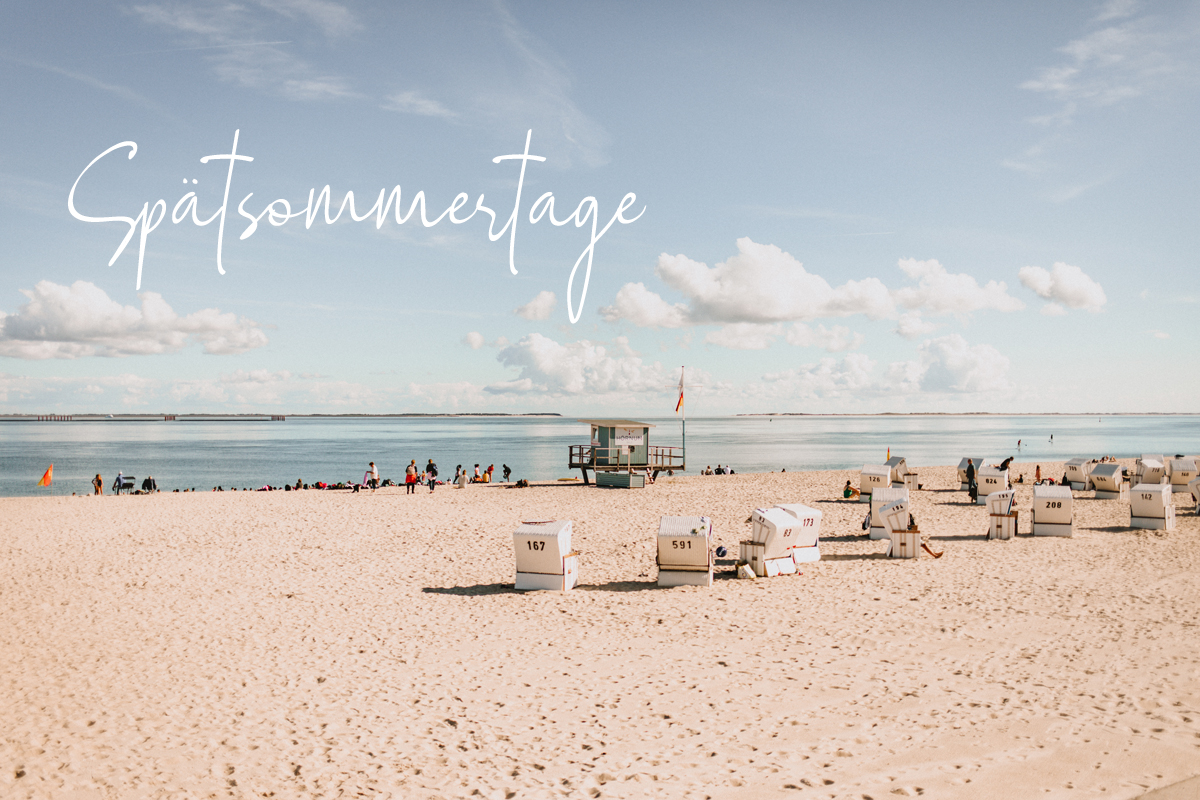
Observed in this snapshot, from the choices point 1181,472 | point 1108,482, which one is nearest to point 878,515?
point 1108,482

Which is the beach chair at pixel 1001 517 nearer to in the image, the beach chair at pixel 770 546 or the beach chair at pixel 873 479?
the beach chair at pixel 873 479

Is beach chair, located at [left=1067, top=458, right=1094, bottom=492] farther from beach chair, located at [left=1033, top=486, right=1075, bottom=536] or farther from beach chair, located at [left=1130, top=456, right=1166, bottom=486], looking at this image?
beach chair, located at [left=1033, top=486, right=1075, bottom=536]

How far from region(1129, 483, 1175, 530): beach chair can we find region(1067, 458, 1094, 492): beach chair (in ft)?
36.1

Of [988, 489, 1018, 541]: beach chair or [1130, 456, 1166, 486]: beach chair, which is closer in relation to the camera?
[988, 489, 1018, 541]: beach chair

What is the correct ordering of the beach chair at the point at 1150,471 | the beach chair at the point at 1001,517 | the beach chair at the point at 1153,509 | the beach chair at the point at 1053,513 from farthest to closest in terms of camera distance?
the beach chair at the point at 1150,471, the beach chair at the point at 1153,509, the beach chair at the point at 1053,513, the beach chair at the point at 1001,517

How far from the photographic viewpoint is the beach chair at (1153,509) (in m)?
20.0

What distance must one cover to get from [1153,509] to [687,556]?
15.8 m

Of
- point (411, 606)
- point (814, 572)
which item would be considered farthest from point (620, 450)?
point (411, 606)

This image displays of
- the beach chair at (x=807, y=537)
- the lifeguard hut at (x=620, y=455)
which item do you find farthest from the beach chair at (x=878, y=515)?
the lifeguard hut at (x=620, y=455)

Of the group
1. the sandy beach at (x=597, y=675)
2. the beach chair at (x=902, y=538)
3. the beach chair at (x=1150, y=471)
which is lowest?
the sandy beach at (x=597, y=675)

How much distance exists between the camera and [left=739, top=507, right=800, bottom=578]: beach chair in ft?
48.6

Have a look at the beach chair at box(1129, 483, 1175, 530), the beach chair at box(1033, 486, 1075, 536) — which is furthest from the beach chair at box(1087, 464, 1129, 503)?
the beach chair at box(1033, 486, 1075, 536)

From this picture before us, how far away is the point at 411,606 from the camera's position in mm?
12883

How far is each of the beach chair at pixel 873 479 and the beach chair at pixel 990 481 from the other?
131 inches
